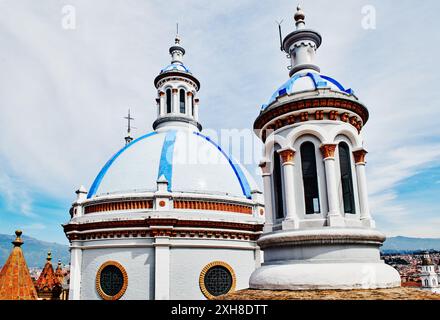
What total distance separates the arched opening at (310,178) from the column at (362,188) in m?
0.94

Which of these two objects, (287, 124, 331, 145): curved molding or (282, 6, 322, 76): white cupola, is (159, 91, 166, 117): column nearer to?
(282, 6, 322, 76): white cupola

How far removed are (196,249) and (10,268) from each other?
8029 mm

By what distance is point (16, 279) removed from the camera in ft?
33.7

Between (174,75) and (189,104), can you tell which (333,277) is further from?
(174,75)

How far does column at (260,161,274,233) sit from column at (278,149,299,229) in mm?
556

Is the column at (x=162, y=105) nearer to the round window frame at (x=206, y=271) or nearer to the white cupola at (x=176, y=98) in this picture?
the white cupola at (x=176, y=98)

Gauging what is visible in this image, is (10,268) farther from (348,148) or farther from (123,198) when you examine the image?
(348,148)

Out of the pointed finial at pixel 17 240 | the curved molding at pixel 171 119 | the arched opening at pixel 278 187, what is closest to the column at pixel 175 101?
the curved molding at pixel 171 119

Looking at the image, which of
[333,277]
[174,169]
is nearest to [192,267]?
[174,169]

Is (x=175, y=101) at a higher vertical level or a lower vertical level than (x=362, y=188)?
higher

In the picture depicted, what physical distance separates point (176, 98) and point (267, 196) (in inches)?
695

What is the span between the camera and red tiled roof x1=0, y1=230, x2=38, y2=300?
9984 mm

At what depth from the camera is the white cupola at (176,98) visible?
23.6 meters

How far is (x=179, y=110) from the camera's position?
24219mm
